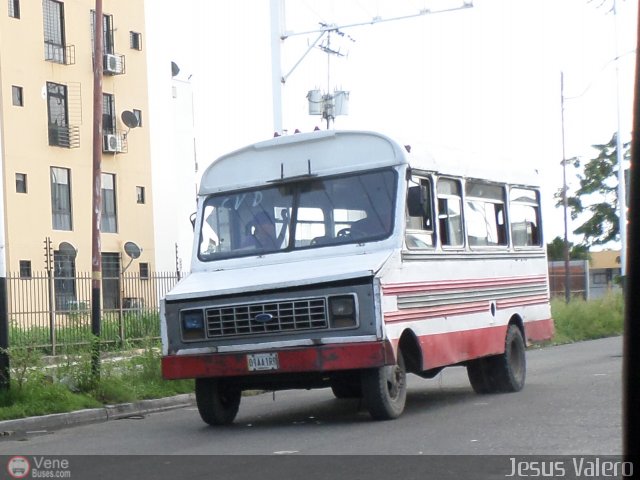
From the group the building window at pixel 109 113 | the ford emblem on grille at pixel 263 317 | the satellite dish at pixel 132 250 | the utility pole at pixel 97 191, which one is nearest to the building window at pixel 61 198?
the satellite dish at pixel 132 250

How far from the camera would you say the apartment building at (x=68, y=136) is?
3606cm

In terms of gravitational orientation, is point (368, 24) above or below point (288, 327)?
above

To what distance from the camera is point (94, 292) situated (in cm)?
1600

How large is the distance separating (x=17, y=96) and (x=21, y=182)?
2721mm

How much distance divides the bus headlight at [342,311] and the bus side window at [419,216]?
129 cm

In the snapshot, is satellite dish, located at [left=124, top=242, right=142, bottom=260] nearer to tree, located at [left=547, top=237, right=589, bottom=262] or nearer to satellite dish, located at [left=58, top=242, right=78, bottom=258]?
satellite dish, located at [left=58, top=242, right=78, bottom=258]

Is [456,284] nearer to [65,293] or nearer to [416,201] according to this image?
[416,201]

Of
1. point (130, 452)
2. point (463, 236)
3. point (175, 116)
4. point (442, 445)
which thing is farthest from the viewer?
point (175, 116)

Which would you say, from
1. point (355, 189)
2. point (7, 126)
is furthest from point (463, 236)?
point (7, 126)

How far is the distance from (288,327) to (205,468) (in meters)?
2.53

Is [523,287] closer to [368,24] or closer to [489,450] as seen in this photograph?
[489,450]

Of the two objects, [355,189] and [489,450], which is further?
[355,189]

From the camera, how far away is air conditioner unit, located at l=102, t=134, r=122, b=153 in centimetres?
3941

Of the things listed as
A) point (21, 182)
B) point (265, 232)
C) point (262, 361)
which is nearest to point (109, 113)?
point (21, 182)
